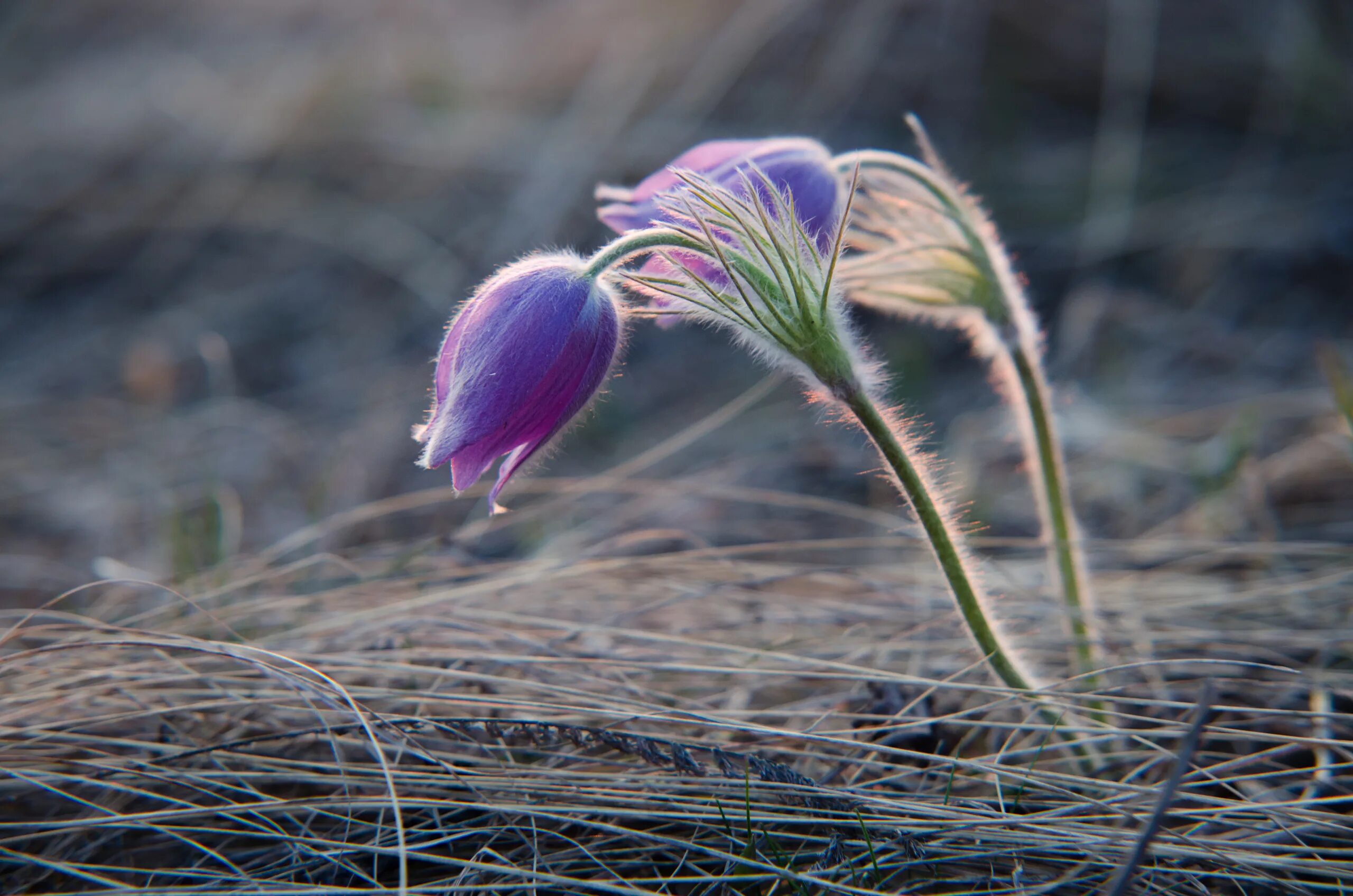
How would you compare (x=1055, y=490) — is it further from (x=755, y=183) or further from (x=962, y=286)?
(x=755, y=183)

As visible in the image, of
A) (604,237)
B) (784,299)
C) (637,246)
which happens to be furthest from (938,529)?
(604,237)

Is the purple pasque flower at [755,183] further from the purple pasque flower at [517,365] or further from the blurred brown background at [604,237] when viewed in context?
the blurred brown background at [604,237]

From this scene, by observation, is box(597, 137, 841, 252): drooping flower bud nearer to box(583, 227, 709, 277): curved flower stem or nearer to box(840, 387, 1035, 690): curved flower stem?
box(583, 227, 709, 277): curved flower stem

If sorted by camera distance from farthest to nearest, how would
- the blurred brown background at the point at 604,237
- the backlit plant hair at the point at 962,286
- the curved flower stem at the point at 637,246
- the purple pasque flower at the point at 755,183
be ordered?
the blurred brown background at the point at 604,237 < the backlit plant hair at the point at 962,286 < the purple pasque flower at the point at 755,183 < the curved flower stem at the point at 637,246

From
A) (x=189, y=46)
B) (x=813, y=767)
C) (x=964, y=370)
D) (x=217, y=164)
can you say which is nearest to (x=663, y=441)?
(x=964, y=370)

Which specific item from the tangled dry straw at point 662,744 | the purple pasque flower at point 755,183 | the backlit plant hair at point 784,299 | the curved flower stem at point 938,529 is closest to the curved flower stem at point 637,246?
the backlit plant hair at point 784,299

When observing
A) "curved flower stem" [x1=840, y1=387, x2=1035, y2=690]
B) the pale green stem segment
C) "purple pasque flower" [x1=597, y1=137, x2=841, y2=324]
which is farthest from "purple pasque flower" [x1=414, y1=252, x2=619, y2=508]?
the pale green stem segment
